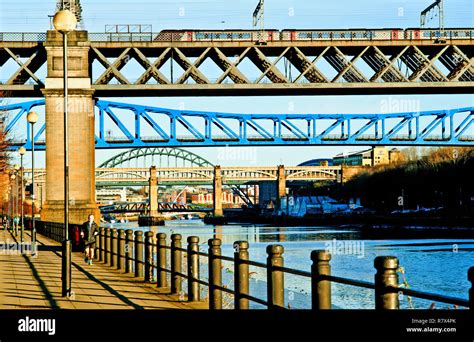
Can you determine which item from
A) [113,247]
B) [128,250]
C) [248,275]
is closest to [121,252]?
[128,250]

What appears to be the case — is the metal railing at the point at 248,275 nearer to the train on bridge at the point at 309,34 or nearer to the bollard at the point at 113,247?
the bollard at the point at 113,247

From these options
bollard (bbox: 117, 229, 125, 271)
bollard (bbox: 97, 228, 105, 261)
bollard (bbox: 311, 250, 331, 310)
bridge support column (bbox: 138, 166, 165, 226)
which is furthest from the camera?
bridge support column (bbox: 138, 166, 165, 226)

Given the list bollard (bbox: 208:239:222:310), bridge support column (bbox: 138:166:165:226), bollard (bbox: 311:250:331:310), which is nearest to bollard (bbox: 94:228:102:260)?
bollard (bbox: 208:239:222:310)

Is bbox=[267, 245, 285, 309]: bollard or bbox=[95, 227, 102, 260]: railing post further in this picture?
bbox=[95, 227, 102, 260]: railing post

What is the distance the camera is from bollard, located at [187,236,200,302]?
55.7 feet

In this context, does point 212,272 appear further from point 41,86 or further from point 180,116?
point 180,116

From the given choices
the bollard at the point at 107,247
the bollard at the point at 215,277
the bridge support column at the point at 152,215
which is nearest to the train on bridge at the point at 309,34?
the bollard at the point at 107,247

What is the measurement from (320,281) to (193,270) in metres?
6.43

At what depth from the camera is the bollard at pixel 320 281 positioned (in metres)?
11.0

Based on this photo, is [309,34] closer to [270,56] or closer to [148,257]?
[270,56]

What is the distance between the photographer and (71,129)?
43.6 m

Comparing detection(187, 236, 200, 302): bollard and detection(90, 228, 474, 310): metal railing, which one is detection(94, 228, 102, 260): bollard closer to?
detection(90, 228, 474, 310): metal railing

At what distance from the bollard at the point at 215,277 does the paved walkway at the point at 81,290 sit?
0.91 m

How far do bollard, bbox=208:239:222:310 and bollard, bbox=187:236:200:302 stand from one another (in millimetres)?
1198
